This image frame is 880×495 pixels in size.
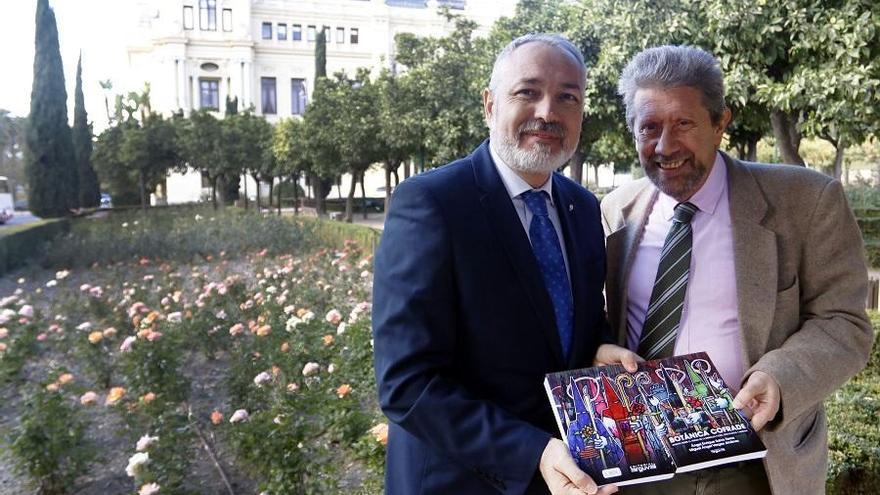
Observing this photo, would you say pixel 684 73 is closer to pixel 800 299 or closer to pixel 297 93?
pixel 800 299

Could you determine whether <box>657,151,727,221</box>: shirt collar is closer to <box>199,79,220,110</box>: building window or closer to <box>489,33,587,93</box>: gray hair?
<box>489,33,587,93</box>: gray hair

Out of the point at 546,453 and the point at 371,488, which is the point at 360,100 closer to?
the point at 371,488

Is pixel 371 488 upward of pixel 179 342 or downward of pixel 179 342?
downward

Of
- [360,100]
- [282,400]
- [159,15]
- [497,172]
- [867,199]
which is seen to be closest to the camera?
[497,172]

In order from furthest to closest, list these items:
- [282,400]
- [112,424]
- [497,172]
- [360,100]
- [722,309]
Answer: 1. [360,100]
2. [112,424]
3. [282,400]
4. [722,309]
5. [497,172]

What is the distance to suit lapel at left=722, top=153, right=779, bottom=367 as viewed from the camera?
157 cm

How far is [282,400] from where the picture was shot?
3.50m

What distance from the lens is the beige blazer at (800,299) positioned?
1516 mm

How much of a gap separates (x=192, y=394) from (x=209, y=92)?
43594 mm

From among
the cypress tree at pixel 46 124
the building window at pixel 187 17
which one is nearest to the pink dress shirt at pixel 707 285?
the cypress tree at pixel 46 124

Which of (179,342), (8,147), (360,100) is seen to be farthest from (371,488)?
(360,100)

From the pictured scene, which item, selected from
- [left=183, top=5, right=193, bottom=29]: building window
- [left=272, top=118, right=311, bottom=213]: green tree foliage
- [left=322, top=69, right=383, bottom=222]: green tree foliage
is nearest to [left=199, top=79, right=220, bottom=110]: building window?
[left=183, top=5, right=193, bottom=29]: building window

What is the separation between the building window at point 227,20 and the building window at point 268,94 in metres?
3.65

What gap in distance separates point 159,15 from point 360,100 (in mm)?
26713
